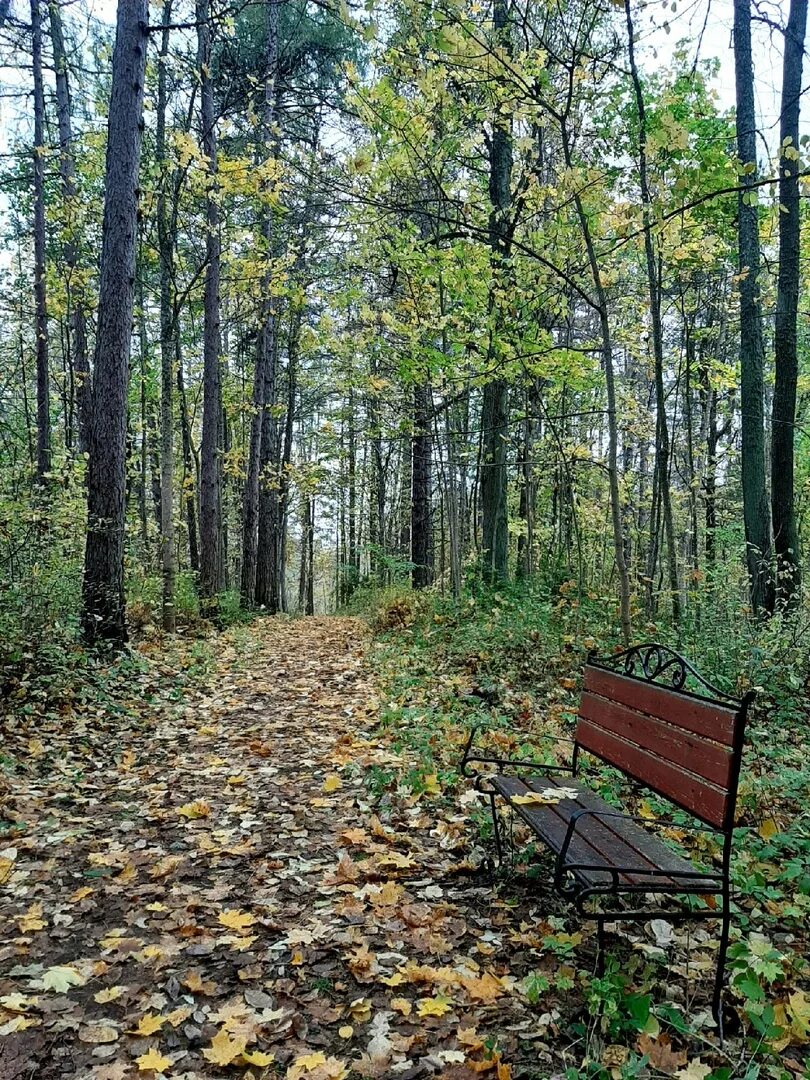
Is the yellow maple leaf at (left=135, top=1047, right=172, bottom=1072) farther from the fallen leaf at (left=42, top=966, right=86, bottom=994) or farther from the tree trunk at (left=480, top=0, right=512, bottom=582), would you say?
the tree trunk at (left=480, top=0, right=512, bottom=582)

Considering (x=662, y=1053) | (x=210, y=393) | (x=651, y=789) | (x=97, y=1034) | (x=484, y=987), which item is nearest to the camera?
(x=662, y=1053)

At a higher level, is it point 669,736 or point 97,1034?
point 669,736

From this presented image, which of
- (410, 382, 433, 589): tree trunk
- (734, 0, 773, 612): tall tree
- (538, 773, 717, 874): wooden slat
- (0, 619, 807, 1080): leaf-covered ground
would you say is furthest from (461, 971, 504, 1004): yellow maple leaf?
(410, 382, 433, 589): tree trunk

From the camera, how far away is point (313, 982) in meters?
2.79

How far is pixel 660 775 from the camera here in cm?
320

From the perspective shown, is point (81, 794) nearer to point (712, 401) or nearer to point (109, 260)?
point (109, 260)

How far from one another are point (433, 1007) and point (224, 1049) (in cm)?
78

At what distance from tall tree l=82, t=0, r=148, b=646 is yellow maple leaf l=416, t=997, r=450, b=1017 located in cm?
602

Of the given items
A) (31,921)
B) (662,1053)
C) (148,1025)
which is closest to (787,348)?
(662,1053)

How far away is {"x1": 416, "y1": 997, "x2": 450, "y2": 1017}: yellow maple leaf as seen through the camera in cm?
255

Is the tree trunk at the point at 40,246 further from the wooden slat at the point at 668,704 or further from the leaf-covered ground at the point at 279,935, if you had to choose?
the wooden slat at the point at 668,704

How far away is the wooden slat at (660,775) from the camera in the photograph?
2.73 metres

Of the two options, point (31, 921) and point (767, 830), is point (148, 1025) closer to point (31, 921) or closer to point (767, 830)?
point (31, 921)

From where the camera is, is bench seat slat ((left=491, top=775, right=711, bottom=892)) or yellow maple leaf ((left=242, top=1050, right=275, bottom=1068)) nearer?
yellow maple leaf ((left=242, top=1050, right=275, bottom=1068))
